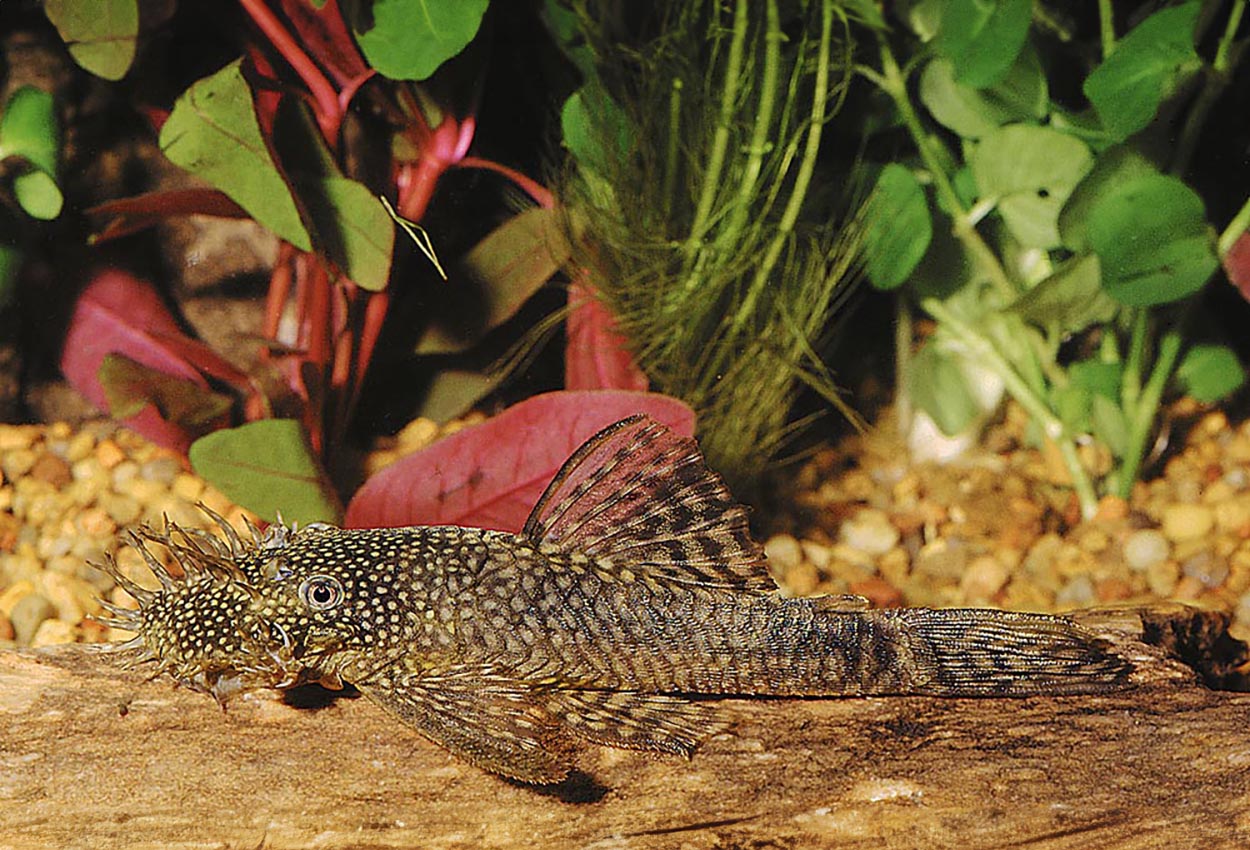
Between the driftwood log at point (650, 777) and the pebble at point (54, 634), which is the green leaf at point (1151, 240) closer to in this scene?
the driftwood log at point (650, 777)

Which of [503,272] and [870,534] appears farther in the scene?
[870,534]

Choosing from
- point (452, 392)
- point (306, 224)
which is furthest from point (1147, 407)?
point (306, 224)

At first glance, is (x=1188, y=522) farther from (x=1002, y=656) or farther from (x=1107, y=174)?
(x=1002, y=656)

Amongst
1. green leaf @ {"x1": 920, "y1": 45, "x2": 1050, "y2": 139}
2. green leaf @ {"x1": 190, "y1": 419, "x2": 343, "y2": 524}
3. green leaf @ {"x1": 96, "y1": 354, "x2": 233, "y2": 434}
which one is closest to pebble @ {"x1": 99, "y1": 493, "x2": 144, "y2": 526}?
green leaf @ {"x1": 96, "y1": 354, "x2": 233, "y2": 434}

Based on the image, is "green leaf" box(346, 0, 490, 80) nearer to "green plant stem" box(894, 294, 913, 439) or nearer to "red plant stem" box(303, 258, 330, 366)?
"red plant stem" box(303, 258, 330, 366)

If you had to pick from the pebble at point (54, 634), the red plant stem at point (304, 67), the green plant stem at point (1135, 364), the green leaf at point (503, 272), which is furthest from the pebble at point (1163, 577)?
the pebble at point (54, 634)
